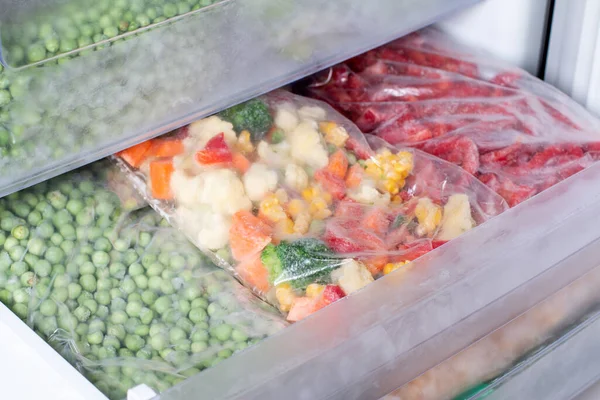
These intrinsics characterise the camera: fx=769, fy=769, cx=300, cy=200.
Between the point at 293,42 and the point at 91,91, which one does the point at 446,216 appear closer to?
the point at 293,42

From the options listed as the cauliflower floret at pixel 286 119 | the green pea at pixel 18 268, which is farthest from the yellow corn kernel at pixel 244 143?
the green pea at pixel 18 268

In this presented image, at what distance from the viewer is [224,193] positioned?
1.57 meters

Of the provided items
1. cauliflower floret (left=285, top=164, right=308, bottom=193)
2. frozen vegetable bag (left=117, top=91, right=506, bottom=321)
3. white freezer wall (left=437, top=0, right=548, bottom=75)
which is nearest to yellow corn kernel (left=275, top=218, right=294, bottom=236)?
frozen vegetable bag (left=117, top=91, right=506, bottom=321)

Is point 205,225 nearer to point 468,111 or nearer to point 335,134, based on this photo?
point 335,134

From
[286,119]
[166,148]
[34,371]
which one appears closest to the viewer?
[34,371]

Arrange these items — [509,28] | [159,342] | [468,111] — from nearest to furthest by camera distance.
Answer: [159,342]
[468,111]
[509,28]

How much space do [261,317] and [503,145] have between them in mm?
819

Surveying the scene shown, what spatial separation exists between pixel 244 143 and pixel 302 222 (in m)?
0.26

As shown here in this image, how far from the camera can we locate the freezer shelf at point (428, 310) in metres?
1.19

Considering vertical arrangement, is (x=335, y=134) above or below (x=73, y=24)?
below

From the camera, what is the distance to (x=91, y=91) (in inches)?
55.5

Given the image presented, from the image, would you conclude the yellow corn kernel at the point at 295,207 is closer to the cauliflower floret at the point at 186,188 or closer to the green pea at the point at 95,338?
the cauliflower floret at the point at 186,188

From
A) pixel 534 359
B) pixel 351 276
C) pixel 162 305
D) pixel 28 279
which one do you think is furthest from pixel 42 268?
pixel 534 359

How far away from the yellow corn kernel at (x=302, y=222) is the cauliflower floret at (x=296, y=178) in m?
0.09
